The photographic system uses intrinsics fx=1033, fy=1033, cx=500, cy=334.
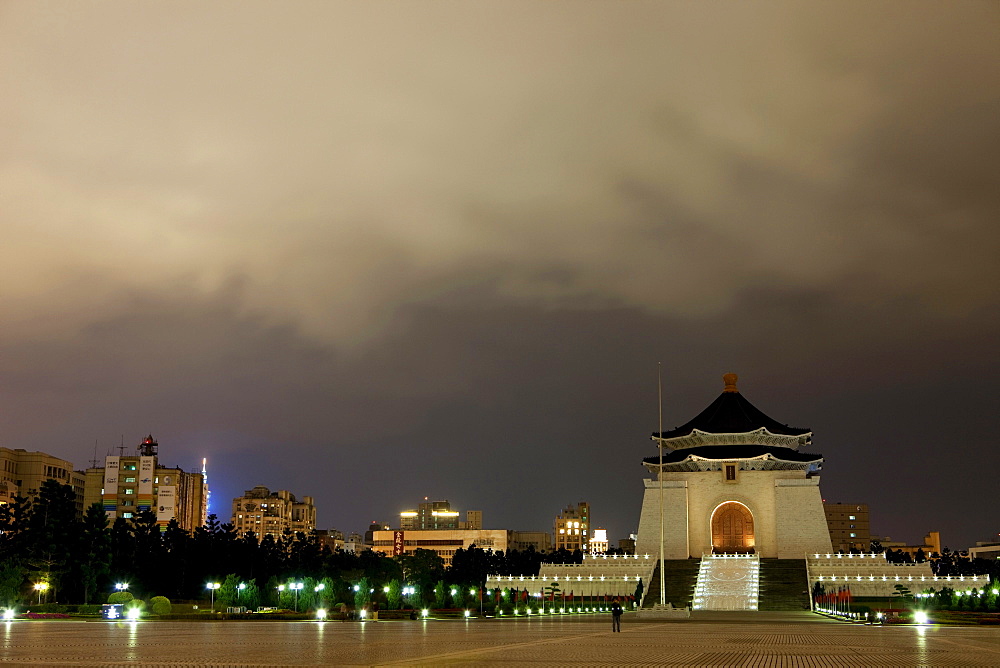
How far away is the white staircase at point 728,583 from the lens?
5625cm

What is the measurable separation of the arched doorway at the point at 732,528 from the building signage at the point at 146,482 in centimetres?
8935

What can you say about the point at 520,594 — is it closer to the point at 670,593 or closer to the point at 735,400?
the point at 670,593

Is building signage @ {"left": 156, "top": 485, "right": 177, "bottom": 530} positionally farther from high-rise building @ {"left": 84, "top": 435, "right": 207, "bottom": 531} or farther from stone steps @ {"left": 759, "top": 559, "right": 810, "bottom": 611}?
stone steps @ {"left": 759, "top": 559, "right": 810, "bottom": 611}

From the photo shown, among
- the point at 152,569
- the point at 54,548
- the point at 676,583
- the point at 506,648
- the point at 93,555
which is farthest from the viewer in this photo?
the point at 152,569

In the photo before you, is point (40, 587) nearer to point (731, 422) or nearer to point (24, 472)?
point (731, 422)

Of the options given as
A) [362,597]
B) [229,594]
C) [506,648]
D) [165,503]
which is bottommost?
[229,594]

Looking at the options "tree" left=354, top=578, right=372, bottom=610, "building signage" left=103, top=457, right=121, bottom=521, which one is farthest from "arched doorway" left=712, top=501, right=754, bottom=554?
"building signage" left=103, top=457, right=121, bottom=521

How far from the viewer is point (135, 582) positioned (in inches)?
2672

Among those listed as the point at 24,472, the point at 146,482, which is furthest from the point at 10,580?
the point at 146,482

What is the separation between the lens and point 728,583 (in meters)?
59.6

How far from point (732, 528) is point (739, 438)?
6.58m

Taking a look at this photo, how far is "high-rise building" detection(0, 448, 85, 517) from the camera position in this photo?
11675 centimetres

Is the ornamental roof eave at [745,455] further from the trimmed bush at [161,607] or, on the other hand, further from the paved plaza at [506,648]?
the paved plaza at [506,648]

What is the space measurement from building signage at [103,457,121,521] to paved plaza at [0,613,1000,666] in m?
118
